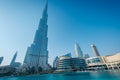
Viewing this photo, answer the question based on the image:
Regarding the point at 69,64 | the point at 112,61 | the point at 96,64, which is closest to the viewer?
the point at 112,61

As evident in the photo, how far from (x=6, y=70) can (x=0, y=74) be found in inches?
348

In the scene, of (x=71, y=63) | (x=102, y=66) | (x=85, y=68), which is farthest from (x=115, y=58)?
(x=71, y=63)

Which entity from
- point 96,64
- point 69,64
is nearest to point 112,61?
point 96,64

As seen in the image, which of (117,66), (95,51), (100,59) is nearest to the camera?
(117,66)

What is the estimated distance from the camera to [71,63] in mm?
147000

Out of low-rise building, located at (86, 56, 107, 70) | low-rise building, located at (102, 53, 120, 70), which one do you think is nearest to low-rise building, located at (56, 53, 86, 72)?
low-rise building, located at (86, 56, 107, 70)

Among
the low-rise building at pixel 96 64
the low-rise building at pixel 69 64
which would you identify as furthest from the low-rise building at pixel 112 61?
the low-rise building at pixel 69 64

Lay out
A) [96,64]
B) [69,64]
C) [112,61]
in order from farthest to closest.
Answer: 1. [69,64]
2. [96,64]
3. [112,61]

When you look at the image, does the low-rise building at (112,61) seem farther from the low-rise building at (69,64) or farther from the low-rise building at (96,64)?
the low-rise building at (69,64)

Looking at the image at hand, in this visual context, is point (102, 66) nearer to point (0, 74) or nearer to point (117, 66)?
point (117, 66)

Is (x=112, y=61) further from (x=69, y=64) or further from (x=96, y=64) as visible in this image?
(x=69, y=64)

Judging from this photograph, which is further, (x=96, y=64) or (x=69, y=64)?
(x=69, y=64)

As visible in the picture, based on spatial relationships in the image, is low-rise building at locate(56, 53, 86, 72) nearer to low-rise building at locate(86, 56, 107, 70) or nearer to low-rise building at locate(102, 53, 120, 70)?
low-rise building at locate(86, 56, 107, 70)

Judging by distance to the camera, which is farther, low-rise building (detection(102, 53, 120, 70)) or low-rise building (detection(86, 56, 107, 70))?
low-rise building (detection(86, 56, 107, 70))
